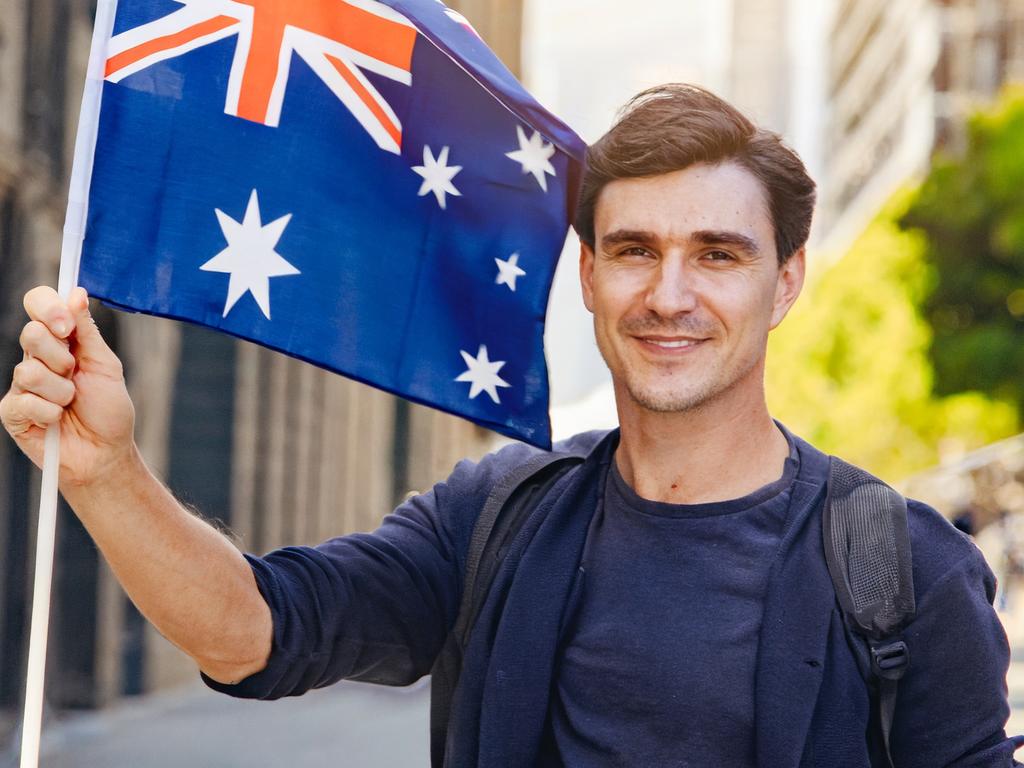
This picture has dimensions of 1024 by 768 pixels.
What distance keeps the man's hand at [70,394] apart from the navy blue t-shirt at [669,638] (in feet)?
3.19

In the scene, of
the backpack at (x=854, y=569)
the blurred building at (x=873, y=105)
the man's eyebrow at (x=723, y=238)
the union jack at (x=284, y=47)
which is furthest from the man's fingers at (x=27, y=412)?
the blurred building at (x=873, y=105)

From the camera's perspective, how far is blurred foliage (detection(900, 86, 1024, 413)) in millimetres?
36281

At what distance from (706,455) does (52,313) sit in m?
1.34

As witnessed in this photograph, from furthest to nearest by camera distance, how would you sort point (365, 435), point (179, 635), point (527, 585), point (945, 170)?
point (945, 170) → point (365, 435) → point (527, 585) → point (179, 635)

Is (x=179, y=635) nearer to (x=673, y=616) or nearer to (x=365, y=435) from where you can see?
(x=673, y=616)

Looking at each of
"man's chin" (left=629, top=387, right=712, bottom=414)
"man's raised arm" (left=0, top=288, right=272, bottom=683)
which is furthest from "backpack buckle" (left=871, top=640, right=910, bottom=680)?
"man's raised arm" (left=0, top=288, right=272, bottom=683)

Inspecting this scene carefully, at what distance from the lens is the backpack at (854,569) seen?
3.12 meters

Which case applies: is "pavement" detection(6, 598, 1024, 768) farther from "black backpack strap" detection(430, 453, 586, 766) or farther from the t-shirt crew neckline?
the t-shirt crew neckline

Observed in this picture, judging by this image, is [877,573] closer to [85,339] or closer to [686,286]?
[686,286]

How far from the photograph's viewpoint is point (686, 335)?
3.41 meters

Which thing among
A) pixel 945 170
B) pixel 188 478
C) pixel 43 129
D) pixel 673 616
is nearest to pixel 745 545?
pixel 673 616

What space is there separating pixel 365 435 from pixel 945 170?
60.4 feet

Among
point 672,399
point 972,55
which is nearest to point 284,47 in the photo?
point 672,399

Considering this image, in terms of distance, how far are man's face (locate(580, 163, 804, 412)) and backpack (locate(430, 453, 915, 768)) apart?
312 millimetres
